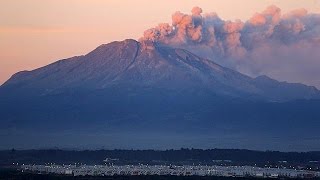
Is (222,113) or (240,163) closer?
(240,163)

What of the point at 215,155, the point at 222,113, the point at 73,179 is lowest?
the point at 73,179

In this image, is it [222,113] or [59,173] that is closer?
[59,173]

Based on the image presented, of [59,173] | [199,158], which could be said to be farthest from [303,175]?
[199,158]

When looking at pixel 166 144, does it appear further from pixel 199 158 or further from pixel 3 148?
pixel 199 158

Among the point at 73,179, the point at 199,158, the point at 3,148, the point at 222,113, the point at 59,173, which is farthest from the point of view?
the point at 222,113

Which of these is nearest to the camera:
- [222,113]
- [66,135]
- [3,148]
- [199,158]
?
[199,158]

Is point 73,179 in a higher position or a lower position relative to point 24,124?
lower

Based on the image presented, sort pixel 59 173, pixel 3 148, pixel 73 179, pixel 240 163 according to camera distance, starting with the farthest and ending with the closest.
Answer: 1. pixel 3 148
2. pixel 240 163
3. pixel 59 173
4. pixel 73 179

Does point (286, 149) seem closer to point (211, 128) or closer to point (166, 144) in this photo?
point (166, 144)

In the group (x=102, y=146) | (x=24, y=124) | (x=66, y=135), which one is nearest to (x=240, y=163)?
(x=102, y=146)
